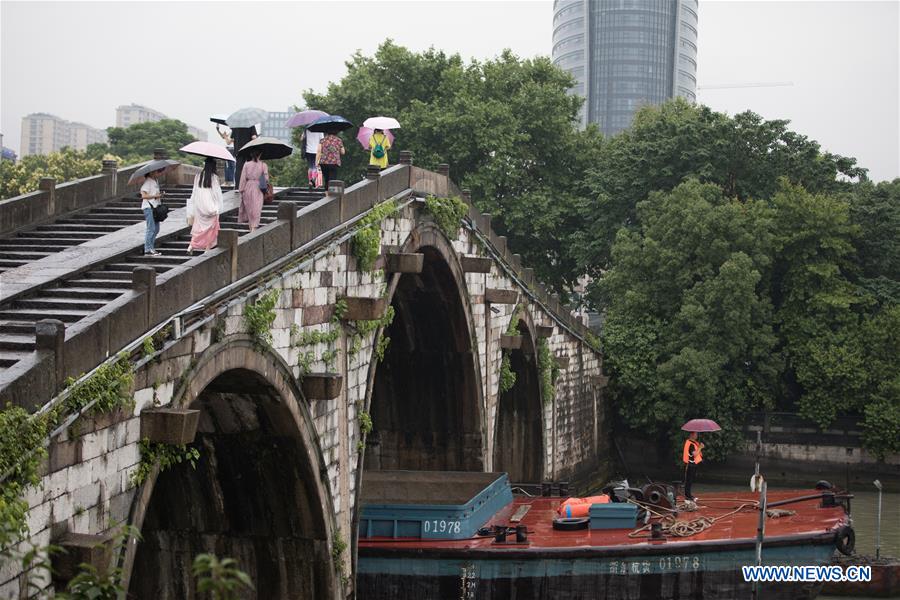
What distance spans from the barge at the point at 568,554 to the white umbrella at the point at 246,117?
265 inches

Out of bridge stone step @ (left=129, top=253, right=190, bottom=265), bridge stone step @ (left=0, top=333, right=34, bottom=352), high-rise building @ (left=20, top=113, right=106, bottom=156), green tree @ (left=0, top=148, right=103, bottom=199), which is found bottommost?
bridge stone step @ (left=0, top=333, right=34, bottom=352)

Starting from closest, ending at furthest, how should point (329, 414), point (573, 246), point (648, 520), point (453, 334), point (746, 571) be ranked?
point (329, 414) → point (746, 571) → point (648, 520) → point (453, 334) → point (573, 246)

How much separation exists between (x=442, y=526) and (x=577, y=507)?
2.93 meters

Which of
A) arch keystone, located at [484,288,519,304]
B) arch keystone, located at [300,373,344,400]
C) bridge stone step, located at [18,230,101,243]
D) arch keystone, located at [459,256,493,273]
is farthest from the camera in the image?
arch keystone, located at [484,288,519,304]

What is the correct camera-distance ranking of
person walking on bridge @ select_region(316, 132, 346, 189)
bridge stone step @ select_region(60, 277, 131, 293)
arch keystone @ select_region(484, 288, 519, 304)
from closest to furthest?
bridge stone step @ select_region(60, 277, 131, 293) → person walking on bridge @ select_region(316, 132, 346, 189) → arch keystone @ select_region(484, 288, 519, 304)

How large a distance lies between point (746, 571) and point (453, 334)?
8083 mm

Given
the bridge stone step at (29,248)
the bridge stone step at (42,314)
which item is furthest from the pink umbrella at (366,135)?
the bridge stone step at (42,314)

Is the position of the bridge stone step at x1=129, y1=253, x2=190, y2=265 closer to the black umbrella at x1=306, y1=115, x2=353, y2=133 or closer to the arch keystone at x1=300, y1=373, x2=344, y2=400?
the arch keystone at x1=300, y1=373, x2=344, y2=400

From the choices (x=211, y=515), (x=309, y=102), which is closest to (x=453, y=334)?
(x=211, y=515)

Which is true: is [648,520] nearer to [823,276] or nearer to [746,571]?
[746,571]

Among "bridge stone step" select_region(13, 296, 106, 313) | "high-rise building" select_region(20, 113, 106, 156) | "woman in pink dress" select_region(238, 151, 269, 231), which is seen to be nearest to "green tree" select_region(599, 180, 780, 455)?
"woman in pink dress" select_region(238, 151, 269, 231)

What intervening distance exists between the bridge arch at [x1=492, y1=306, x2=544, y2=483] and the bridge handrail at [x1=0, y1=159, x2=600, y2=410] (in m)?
12.9

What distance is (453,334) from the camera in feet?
80.1

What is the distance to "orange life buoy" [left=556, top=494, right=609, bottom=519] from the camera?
68.2 feet
